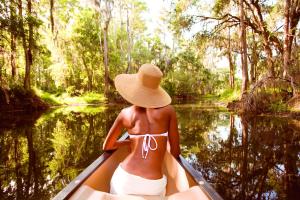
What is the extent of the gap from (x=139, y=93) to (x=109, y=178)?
3.82ft

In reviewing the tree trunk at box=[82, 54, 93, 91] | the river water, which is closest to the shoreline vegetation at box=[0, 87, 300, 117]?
the tree trunk at box=[82, 54, 93, 91]

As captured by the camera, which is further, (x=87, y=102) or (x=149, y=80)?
(x=87, y=102)

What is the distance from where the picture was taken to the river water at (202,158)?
4547 millimetres

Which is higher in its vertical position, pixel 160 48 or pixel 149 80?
pixel 160 48

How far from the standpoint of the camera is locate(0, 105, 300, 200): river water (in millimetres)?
4547

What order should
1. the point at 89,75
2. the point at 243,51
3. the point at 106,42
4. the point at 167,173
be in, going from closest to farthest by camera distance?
1. the point at 167,173
2. the point at 243,51
3. the point at 106,42
4. the point at 89,75

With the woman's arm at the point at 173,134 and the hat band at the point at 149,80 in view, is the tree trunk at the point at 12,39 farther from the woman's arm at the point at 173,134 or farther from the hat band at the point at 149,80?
the hat band at the point at 149,80

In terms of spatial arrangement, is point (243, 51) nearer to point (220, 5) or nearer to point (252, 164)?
point (220, 5)

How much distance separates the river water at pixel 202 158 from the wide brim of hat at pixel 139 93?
2114 millimetres

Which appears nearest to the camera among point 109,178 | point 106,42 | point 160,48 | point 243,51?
point 109,178

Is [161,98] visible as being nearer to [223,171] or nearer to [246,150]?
[223,171]

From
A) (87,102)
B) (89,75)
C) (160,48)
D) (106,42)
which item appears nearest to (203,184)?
(106,42)

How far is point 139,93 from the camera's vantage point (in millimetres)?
2656

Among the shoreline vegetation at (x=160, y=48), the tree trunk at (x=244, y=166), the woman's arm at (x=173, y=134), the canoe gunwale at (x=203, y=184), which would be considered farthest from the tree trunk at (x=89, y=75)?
the canoe gunwale at (x=203, y=184)
